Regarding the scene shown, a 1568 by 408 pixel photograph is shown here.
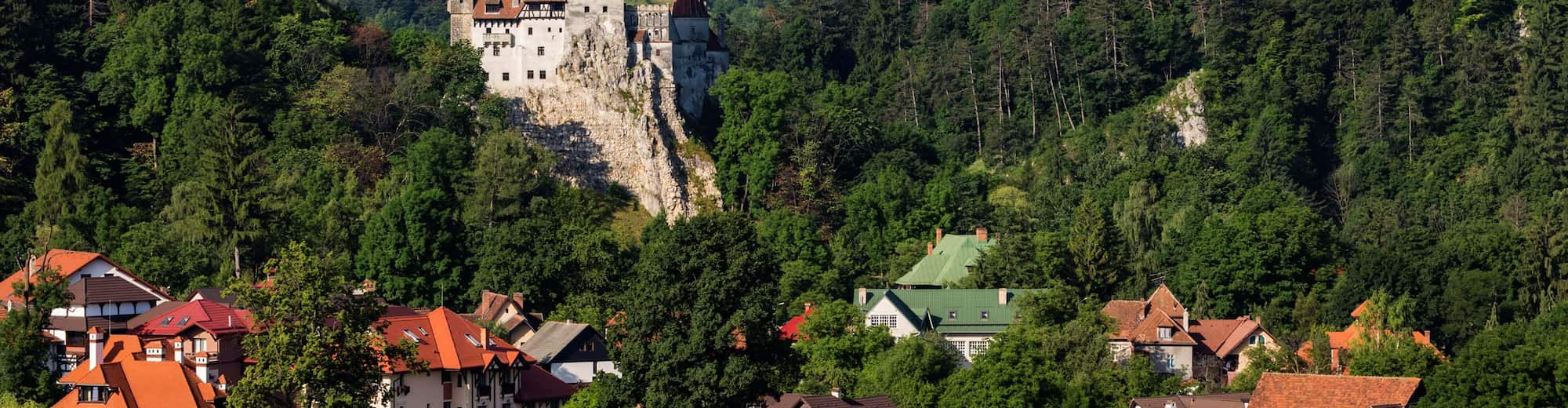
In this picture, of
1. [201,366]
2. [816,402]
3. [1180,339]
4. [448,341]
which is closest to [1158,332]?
[1180,339]

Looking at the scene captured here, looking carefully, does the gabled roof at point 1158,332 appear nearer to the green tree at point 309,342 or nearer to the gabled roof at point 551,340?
the gabled roof at point 551,340

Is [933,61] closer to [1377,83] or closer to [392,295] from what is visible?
[1377,83]

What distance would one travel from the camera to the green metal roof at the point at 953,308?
103 metres

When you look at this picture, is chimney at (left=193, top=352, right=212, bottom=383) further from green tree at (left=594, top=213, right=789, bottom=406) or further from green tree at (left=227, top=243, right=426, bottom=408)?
green tree at (left=594, top=213, right=789, bottom=406)

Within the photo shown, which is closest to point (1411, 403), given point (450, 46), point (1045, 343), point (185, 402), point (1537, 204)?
point (1045, 343)

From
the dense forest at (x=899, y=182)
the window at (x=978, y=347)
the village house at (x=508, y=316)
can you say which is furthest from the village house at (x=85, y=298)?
the window at (x=978, y=347)

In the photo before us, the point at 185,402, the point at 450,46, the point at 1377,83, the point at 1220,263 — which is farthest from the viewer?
the point at 1377,83

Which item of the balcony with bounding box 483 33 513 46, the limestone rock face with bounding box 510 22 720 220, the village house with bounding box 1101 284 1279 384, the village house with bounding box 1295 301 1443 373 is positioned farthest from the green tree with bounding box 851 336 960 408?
the balcony with bounding box 483 33 513 46

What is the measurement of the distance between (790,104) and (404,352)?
52.8m

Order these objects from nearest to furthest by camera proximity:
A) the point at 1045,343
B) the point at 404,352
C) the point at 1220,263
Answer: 1. the point at 404,352
2. the point at 1045,343
3. the point at 1220,263

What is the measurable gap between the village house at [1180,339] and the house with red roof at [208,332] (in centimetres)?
3106

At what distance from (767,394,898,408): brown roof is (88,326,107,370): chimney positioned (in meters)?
20.6

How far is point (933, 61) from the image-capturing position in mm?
146750

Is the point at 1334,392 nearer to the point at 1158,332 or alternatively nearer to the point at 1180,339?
the point at 1158,332
